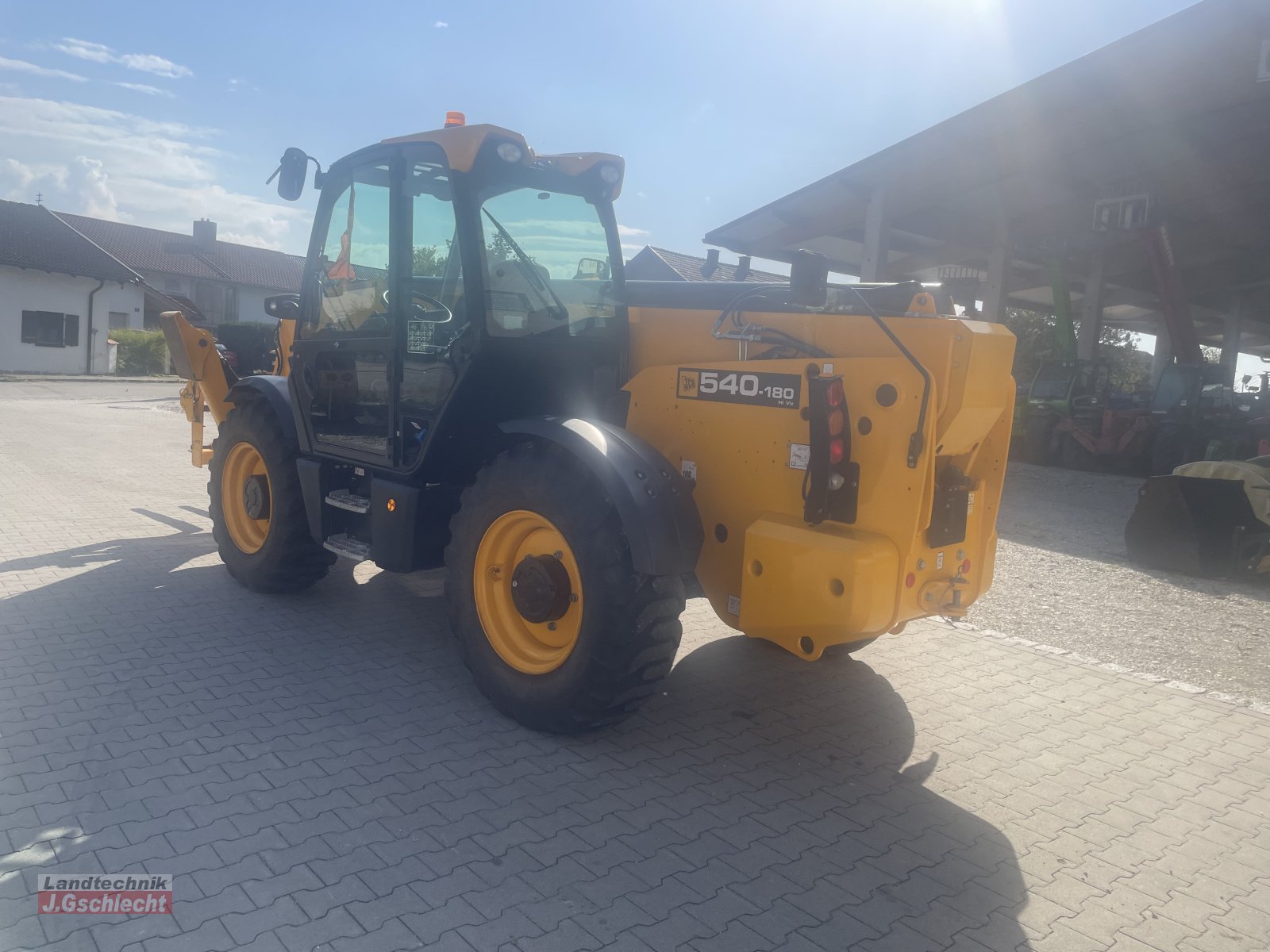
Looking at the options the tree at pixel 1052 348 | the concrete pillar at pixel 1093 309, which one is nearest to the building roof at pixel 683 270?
the tree at pixel 1052 348

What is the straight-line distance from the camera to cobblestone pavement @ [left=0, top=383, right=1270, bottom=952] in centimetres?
291

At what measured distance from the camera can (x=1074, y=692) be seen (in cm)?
516

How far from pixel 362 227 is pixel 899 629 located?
11.3 feet

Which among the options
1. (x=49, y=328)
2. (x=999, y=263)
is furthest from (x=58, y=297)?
(x=999, y=263)

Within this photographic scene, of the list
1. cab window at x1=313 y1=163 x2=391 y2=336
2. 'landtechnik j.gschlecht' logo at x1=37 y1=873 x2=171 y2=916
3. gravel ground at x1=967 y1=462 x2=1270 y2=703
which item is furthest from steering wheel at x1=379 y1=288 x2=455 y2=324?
gravel ground at x1=967 y1=462 x2=1270 y2=703

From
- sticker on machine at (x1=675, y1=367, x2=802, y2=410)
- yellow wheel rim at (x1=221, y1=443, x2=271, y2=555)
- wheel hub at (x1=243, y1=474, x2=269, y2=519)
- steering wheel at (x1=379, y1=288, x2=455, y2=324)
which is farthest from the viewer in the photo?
yellow wheel rim at (x1=221, y1=443, x2=271, y2=555)

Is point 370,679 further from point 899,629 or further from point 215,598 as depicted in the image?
point 899,629

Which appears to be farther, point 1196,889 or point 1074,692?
point 1074,692

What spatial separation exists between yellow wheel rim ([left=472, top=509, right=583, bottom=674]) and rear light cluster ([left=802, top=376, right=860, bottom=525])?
1.01 metres

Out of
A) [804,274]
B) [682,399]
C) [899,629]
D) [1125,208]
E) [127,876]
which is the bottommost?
[127,876]

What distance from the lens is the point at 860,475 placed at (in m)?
3.76

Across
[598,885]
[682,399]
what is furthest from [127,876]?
[682,399]

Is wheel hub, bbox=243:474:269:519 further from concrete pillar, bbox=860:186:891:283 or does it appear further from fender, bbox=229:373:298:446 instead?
concrete pillar, bbox=860:186:891:283

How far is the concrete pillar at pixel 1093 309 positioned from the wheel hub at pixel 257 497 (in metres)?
20.7
